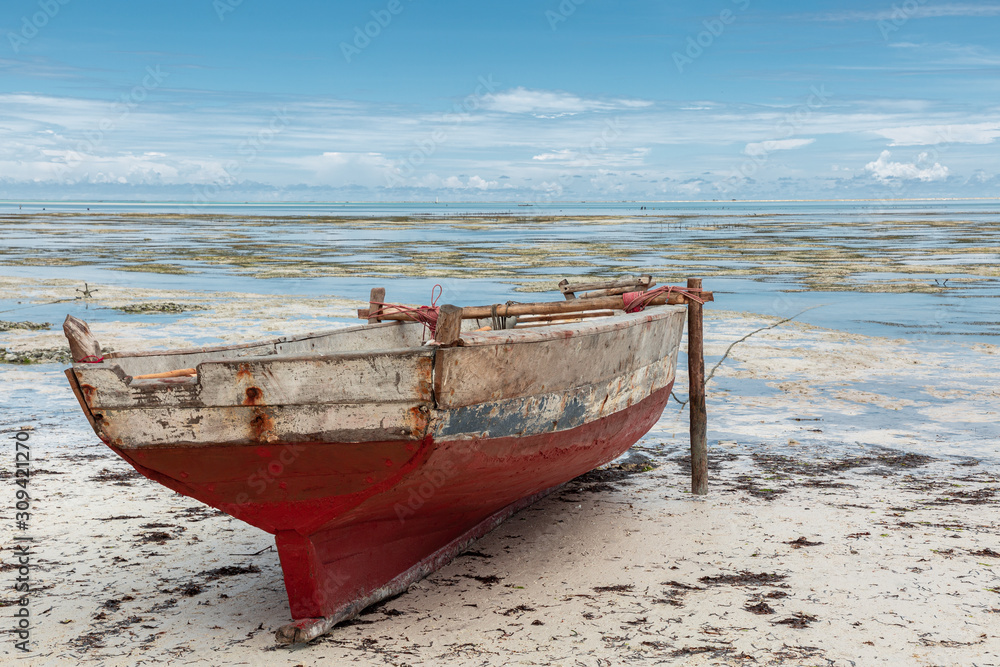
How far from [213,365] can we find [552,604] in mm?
2231

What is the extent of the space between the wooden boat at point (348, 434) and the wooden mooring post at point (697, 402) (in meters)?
1.89

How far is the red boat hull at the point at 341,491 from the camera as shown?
4391mm

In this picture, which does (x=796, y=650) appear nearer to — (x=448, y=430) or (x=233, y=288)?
(x=448, y=430)

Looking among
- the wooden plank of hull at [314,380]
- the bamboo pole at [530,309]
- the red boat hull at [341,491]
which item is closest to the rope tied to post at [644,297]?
the bamboo pole at [530,309]

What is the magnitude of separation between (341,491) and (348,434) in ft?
1.23

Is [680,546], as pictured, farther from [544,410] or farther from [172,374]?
[172,374]

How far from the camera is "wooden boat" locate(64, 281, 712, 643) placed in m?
4.25

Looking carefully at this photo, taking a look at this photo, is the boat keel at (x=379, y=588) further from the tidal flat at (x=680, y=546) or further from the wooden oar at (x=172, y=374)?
the wooden oar at (x=172, y=374)

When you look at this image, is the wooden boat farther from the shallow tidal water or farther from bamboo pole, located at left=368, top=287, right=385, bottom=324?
the shallow tidal water

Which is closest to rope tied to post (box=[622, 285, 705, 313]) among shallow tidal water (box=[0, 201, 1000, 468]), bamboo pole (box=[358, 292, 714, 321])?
bamboo pole (box=[358, 292, 714, 321])

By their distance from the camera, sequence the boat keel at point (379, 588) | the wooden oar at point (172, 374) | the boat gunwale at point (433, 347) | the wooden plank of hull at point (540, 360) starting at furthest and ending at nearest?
the wooden oar at point (172, 374) < the boat keel at point (379, 588) < the wooden plank of hull at point (540, 360) < the boat gunwale at point (433, 347)

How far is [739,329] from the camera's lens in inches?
586

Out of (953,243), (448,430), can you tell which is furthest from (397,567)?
(953,243)

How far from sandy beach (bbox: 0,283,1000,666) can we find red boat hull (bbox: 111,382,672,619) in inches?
10.7
